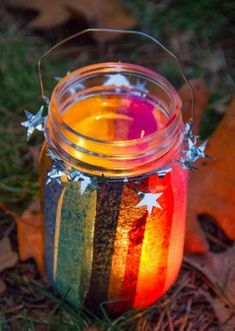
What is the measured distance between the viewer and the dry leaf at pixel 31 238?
1.34m

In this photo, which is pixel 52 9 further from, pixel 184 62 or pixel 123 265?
pixel 123 265

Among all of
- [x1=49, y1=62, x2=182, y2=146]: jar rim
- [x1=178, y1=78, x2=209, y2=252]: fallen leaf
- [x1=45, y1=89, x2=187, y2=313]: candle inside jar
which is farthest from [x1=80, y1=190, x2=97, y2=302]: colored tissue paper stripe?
[x1=178, y1=78, x2=209, y2=252]: fallen leaf

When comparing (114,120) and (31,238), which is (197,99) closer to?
(114,120)

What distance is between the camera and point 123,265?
1.17 meters

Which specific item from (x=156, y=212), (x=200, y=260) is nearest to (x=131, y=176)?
(x=156, y=212)

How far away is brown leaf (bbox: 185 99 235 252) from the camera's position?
1.33 meters

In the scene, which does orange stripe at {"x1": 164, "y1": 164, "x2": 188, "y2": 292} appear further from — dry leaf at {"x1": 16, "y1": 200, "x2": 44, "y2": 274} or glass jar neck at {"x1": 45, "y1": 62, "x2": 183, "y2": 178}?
dry leaf at {"x1": 16, "y1": 200, "x2": 44, "y2": 274}

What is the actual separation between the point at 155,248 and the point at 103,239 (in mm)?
92

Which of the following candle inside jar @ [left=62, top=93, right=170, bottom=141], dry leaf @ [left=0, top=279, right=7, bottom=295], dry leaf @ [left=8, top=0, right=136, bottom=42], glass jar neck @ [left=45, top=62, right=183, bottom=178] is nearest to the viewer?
glass jar neck @ [left=45, top=62, right=183, bottom=178]

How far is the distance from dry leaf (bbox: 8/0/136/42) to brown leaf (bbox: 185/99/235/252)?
583 millimetres

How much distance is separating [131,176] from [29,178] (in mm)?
467

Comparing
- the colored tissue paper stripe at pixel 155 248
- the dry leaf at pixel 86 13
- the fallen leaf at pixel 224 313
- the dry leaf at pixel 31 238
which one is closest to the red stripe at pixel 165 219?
the colored tissue paper stripe at pixel 155 248

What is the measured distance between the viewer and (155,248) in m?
1.18

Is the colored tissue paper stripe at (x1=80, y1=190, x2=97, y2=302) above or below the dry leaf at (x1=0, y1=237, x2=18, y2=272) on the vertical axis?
below
